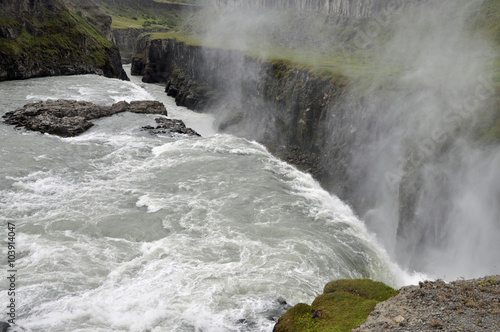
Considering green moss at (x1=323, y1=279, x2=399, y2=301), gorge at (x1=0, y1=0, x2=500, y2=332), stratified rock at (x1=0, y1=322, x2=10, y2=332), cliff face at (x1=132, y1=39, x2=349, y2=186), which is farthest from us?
cliff face at (x1=132, y1=39, x2=349, y2=186)

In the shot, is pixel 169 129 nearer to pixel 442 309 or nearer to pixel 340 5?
pixel 442 309

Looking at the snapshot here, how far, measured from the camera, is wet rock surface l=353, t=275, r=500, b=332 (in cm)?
1094

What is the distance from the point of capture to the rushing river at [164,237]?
52.5 ft

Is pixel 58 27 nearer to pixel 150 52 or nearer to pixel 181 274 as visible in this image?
pixel 150 52

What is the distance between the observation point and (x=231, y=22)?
94.4 m

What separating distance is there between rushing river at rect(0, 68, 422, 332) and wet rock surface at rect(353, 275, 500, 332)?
4.77m

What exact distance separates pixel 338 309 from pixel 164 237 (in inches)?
465

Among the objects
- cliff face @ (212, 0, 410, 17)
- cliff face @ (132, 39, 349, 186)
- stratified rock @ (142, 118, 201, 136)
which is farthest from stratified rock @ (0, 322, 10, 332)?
cliff face @ (212, 0, 410, 17)

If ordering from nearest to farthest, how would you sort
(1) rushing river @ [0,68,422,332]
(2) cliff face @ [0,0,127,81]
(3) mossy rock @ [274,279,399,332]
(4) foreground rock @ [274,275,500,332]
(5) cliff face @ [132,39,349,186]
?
(4) foreground rock @ [274,275,500,332] < (3) mossy rock @ [274,279,399,332] < (1) rushing river @ [0,68,422,332] < (5) cliff face @ [132,39,349,186] < (2) cliff face @ [0,0,127,81]

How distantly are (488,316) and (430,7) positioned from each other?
179 feet

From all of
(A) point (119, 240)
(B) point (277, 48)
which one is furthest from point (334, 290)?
(B) point (277, 48)

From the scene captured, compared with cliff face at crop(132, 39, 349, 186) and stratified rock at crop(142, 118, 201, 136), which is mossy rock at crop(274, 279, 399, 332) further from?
stratified rock at crop(142, 118, 201, 136)

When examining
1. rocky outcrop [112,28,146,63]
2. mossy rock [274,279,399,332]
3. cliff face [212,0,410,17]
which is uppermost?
rocky outcrop [112,28,146,63]

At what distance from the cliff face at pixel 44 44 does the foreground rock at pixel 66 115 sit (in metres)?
22.4
